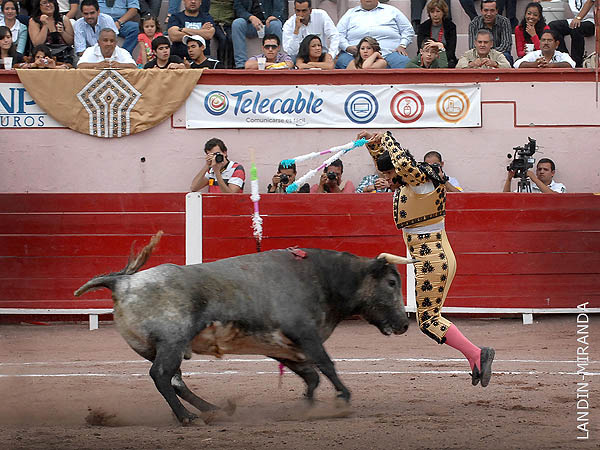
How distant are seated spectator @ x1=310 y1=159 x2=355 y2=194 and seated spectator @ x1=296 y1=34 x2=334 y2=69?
1.12 m

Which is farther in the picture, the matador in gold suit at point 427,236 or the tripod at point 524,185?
the tripod at point 524,185

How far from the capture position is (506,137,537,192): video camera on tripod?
8984 millimetres

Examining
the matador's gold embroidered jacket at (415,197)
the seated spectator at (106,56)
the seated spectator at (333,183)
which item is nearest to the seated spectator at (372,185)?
the seated spectator at (333,183)

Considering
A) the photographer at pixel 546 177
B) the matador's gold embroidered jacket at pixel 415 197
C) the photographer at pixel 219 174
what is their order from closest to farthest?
the matador's gold embroidered jacket at pixel 415 197 → the photographer at pixel 219 174 → the photographer at pixel 546 177

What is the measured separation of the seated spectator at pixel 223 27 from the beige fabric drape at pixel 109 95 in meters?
0.97

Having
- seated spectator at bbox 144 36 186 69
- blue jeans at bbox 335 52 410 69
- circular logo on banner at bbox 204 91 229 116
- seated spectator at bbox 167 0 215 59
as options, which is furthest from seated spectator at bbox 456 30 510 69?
seated spectator at bbox 144 36 186 69

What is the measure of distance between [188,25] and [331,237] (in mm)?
2964

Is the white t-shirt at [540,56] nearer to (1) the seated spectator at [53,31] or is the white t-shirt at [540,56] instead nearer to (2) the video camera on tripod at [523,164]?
(2) the video camera on tripod at [523,164]

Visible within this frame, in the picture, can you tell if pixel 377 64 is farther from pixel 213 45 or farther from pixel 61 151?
pixel 61 151

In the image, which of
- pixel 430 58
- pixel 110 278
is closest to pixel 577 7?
pixel 430 58

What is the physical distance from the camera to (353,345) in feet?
25.7

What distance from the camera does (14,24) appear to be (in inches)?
402

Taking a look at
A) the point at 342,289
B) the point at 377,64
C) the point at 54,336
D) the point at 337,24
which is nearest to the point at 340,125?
the point at 377,64

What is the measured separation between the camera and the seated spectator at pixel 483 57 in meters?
9.83
